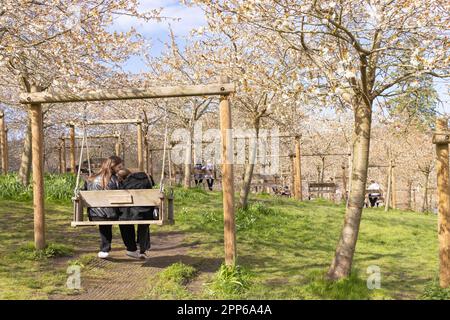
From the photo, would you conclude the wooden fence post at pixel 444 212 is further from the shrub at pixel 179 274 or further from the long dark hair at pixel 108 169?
the long dark hair at pixel 108 169

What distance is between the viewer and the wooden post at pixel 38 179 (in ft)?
23.9

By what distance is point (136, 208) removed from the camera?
6621 millimetres

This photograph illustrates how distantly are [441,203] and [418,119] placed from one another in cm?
212

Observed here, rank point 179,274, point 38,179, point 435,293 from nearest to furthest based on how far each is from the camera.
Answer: point 435,293 < point 179,274 < point 38,179

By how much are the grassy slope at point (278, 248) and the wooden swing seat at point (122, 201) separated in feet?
3.08

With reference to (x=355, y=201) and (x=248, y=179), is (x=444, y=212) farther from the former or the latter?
(x=248, y=179)

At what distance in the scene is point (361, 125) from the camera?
20.4 ft

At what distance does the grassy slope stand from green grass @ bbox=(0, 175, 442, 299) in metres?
0.01

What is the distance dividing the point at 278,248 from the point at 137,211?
3.54 metres

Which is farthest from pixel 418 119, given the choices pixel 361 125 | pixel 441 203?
pixel 441 203

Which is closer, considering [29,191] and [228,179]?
[228,179]

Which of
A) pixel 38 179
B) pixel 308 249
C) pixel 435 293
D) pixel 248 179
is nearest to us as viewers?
pixel 435 293

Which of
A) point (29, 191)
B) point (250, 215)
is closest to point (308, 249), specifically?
point (250, 215)

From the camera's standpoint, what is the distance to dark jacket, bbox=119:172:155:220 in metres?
6.62
